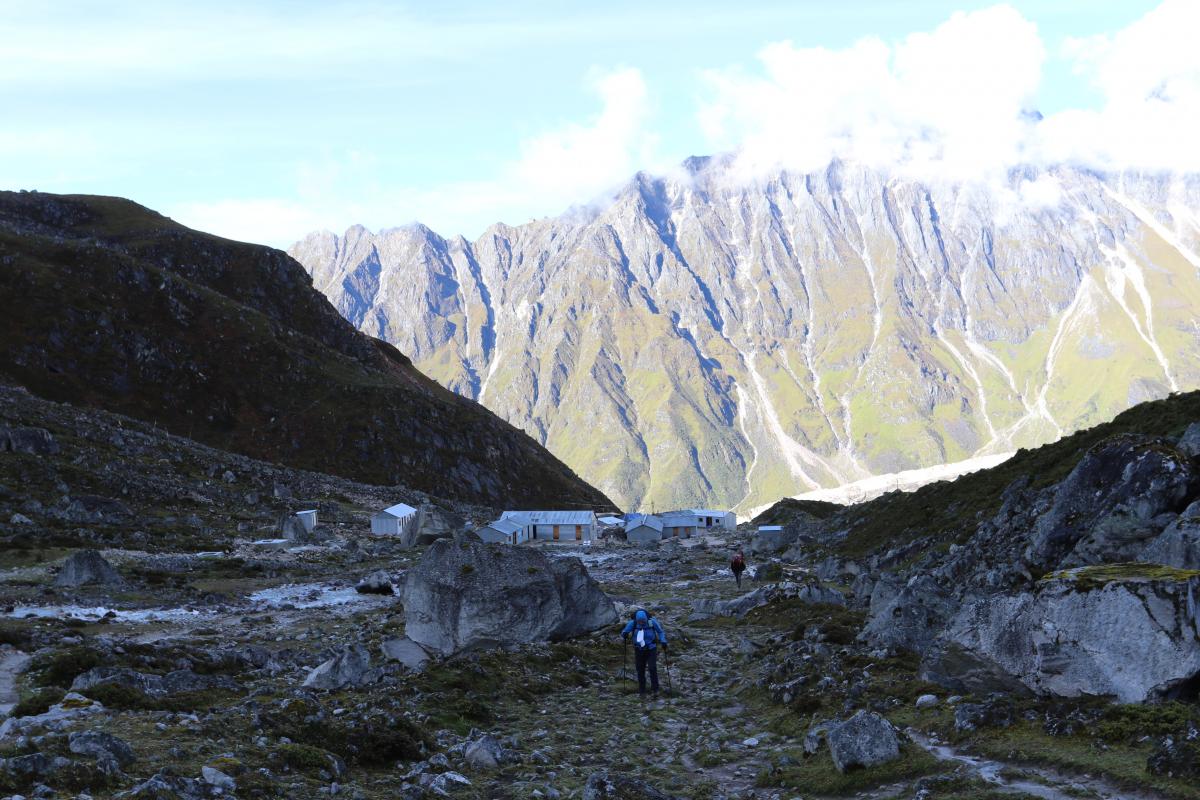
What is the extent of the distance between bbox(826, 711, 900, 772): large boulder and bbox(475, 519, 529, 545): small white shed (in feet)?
278

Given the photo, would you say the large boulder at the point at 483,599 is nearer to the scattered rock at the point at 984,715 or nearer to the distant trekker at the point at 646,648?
the distant trekker at the point at 646,648

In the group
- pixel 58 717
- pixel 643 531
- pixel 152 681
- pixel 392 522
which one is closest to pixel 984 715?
pixel 58 717

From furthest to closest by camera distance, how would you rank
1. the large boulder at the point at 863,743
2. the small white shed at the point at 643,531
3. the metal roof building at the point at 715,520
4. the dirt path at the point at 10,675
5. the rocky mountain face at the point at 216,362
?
the metal roof building at the point at 715,520, the rocky mountain face at the point at 216,362, the small white shed at the point at 643,531, the dirt path at the point at 10,675, the large boulder at the point at 863,743

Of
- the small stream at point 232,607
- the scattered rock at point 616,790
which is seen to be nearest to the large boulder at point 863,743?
the scattered rock at point 616,790

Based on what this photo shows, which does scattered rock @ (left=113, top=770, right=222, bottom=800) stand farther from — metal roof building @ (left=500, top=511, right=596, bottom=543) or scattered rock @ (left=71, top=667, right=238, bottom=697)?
metal roof building @ (left=500, top=511, right=596, bottom=543)

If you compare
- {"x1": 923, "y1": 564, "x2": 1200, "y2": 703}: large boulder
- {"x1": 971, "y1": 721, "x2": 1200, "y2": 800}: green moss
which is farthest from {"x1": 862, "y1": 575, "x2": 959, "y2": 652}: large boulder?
{"x1": 971, "y1": 721, "x2": 1200, "y2": 800}: green moss

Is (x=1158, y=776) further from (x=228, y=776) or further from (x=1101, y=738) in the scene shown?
(x=228, y=776)

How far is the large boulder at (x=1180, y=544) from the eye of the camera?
21.5m

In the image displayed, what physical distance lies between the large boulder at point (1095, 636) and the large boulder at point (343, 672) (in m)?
15.2

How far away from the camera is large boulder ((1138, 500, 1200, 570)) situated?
2152cm

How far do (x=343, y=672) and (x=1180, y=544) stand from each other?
21.0m

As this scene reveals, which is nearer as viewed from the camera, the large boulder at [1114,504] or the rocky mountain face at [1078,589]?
the rocky mountain face at [1078,589]

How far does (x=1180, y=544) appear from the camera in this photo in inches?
864

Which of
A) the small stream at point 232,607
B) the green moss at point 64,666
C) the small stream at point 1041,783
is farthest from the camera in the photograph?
the small stream at point 232,607
